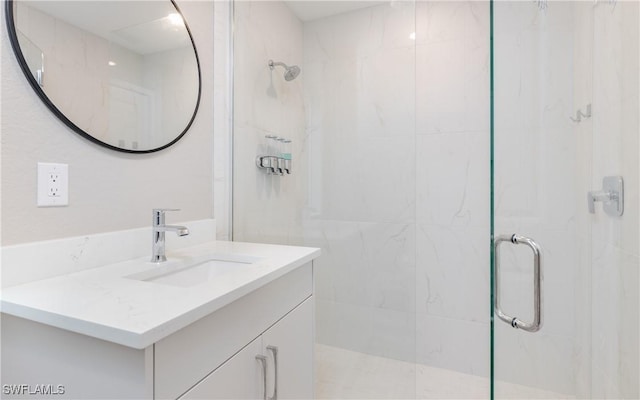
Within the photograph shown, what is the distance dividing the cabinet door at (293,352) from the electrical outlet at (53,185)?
717 mm

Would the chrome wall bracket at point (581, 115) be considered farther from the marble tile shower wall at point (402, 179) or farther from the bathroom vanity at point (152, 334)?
the bathroom vanity at point (152, 334)

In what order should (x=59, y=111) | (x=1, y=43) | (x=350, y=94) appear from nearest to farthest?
1. (x=1, y=43)
2. (x=59, y=111)
3. (x=350, y=94)

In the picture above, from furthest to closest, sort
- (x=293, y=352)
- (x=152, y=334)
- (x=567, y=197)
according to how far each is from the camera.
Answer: (x=293, y=352)
(x=567, y=197)
(x=152, y=334)

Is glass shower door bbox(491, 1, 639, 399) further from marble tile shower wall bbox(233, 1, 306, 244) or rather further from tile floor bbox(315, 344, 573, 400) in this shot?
marble tile shower wall bbox(233, 1, 306, 244)

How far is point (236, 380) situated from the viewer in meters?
0.82

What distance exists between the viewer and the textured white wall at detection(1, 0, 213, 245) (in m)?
0.83

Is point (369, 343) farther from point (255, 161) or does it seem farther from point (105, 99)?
point (105, 99)

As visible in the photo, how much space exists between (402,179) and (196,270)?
1.03 m

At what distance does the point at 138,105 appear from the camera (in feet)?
3.92

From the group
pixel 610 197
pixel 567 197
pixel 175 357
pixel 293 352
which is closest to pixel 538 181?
pixel 567 197

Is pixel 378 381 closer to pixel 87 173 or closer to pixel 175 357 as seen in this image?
pixel 175 357

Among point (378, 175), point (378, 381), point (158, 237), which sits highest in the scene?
point (378, 175)

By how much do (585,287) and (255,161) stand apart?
1438mm

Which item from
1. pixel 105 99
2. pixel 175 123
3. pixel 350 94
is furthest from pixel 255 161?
pixel 105 99
